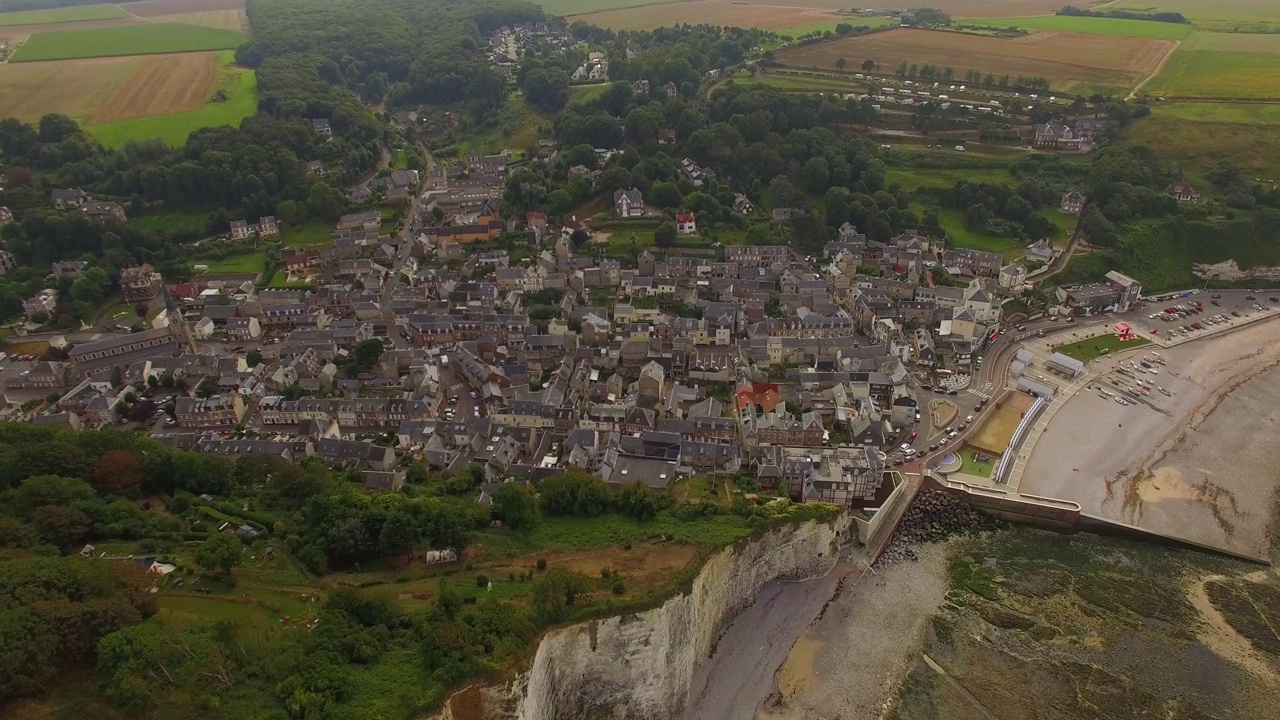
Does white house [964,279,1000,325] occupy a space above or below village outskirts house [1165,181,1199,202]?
below

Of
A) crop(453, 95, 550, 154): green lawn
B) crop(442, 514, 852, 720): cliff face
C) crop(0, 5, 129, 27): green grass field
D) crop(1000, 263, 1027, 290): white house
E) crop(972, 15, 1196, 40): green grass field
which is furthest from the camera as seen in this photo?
crop(0, 5, 129, 27): green grass field

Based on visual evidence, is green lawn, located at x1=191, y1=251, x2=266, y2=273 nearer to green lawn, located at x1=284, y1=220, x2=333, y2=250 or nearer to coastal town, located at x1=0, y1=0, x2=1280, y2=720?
coastal town, located at x1=0, y1=0, x2=1280, y2=720

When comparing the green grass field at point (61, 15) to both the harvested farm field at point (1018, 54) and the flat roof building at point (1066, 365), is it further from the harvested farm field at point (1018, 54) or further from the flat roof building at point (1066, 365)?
the flat roof building at point (1066, 365)

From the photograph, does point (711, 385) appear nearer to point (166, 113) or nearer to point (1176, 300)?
point (1176, 300)

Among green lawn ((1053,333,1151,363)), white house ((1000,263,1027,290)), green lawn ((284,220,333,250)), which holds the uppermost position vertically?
green lawn ((284,220,333,250))

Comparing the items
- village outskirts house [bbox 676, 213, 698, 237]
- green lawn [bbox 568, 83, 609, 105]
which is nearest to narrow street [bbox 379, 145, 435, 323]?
green lawn [bbox 568, 83, 609, 105]

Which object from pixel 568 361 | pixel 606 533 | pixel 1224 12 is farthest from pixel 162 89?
pixel 1224 12
